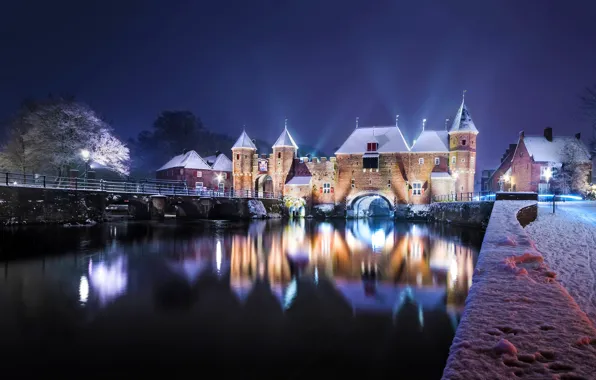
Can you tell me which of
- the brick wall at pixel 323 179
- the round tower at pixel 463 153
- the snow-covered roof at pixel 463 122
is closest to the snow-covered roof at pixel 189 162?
the brick wall at pixel 323 179

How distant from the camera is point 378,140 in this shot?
4159 centimetres

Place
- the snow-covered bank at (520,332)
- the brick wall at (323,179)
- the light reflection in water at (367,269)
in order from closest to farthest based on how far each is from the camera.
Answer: the snow-covered bank at (520,332) < the light reflection in water at (367,269) < the brick wall at (323,179)

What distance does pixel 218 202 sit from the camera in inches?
1372

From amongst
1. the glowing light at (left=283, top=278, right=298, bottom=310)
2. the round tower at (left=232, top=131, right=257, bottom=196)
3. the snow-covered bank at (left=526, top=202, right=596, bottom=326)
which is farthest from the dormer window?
the glowing light at (left=283, top=278, right=298, bottom=310)

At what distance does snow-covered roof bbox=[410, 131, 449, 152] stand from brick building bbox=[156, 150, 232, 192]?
83.9ft

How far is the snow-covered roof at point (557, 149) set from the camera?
34.7 metres

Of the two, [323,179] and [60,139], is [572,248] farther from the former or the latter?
[60,139]

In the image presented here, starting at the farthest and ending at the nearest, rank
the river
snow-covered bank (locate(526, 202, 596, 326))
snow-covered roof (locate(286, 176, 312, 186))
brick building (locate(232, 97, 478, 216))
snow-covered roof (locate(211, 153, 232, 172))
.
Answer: snow-covered roof (locate(211, 153, 232, 172)) → snow-covered roof (locate(286, 176, 312, 186)) → brick building (locate(232, 97, 478, 216)) → snow-covered bank (locate(526, 202, 596, 326)) → the river

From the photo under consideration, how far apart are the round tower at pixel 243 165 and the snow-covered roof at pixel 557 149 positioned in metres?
31.9

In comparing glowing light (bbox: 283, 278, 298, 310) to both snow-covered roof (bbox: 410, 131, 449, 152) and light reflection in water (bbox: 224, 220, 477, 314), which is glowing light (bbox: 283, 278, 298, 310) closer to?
light reflection in water (bbox: 224, 220, 477, 314)

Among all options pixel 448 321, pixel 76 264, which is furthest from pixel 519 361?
pixel 76 264

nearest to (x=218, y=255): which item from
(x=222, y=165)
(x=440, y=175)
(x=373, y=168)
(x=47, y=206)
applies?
(x=47, y=206)

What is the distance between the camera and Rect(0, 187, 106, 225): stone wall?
19344mm

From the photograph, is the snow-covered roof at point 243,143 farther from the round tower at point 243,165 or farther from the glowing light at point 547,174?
the glowing light at point 547,174
